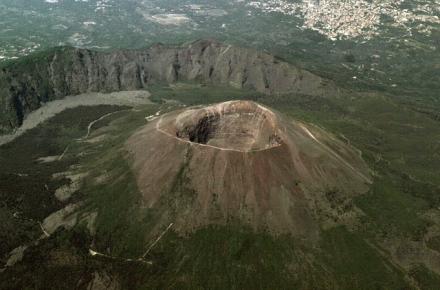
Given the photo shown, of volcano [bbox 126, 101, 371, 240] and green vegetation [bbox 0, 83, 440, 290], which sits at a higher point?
volcano [bbox 126, 101, 371, 240]

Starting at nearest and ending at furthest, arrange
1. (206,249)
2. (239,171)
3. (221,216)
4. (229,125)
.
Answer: (206,249), (221,216), (239,171), (229,125)

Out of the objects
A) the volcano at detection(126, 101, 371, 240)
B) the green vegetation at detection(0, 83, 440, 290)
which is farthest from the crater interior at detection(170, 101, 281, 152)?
the green vegetation at detection(0, 83, 440, 290)

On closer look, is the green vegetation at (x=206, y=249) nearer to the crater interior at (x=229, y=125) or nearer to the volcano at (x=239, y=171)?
the volcano at (x=239, y=171)

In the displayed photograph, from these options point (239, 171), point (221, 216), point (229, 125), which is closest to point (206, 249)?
point (221, 216)

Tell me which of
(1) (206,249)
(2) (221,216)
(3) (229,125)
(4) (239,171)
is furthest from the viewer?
(3) (229,125)

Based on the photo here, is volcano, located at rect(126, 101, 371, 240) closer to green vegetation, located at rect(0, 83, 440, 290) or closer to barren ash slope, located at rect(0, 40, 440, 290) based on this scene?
barren ash slope, located at rect(0, 40, 440, 290)

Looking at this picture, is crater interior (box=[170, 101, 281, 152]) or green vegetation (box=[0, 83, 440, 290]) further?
crater interior (box=[170, 101, 281, 152])

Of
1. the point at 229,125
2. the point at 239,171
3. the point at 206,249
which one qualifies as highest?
the point at 229,125

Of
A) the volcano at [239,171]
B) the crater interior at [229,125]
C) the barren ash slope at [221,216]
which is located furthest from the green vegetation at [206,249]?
the crater interior at [229,125]

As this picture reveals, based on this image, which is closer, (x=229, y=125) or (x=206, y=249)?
(x=206, y=249)

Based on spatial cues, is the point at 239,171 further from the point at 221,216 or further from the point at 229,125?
the point at 229,125
